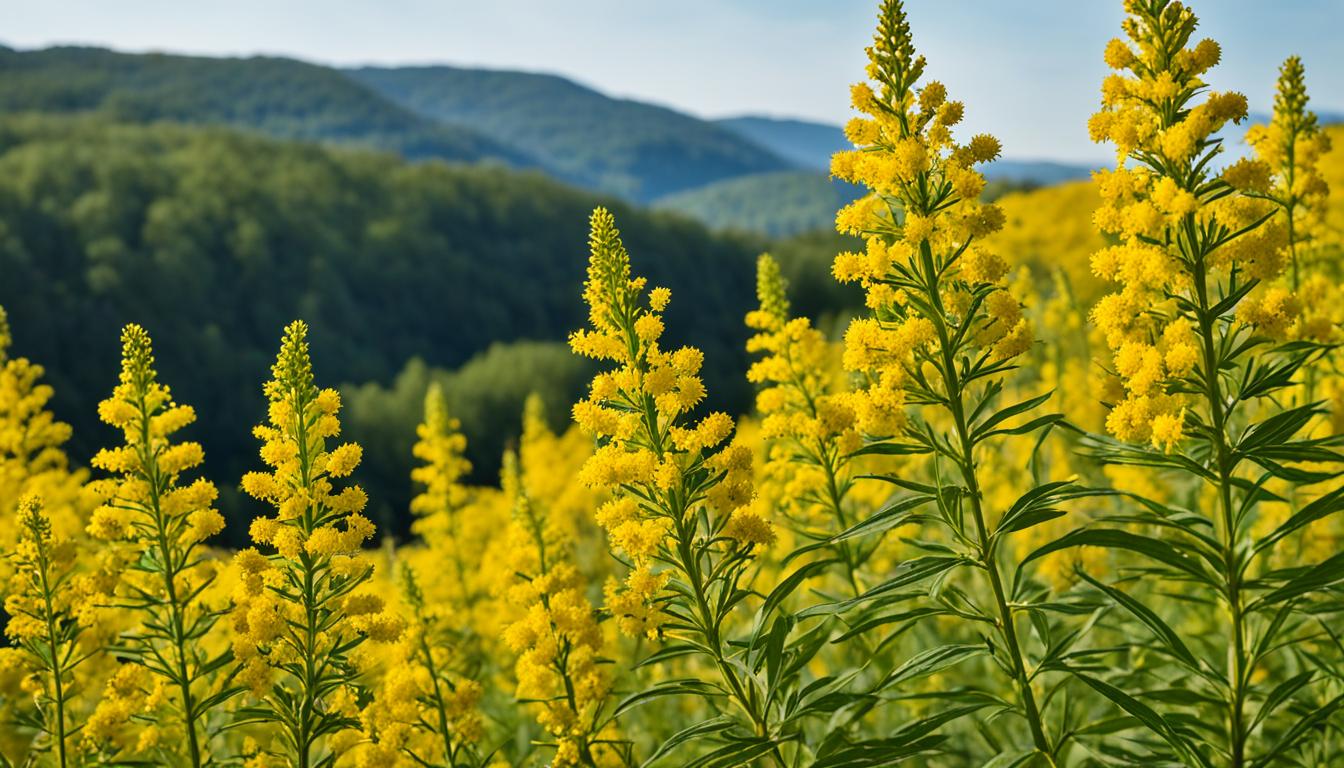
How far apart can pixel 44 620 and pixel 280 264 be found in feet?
331

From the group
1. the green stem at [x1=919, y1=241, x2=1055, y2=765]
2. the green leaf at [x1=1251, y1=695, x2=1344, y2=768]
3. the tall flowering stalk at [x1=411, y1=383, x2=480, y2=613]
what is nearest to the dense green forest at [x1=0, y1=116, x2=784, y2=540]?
the tall flowering stalk at [x1=411, y1=383, x2=480, y2=613]

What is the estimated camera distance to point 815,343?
4949 mm

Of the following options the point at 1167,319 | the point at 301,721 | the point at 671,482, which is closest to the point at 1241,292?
the point at 1167,319

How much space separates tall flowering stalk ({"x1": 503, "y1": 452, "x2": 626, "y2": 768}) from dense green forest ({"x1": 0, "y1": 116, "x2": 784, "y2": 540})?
49231 millimetres

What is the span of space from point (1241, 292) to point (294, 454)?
133 inches

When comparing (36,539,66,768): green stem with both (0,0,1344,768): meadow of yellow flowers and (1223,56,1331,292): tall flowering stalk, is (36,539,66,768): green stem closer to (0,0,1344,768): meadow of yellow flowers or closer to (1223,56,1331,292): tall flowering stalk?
(0,0,1344,768): meadow of yellow flowers

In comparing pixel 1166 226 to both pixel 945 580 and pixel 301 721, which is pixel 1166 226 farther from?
pixel 301 721

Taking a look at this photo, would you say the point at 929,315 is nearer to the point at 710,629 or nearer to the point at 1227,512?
the point at 1227,512

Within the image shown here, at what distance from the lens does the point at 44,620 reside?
4.05m

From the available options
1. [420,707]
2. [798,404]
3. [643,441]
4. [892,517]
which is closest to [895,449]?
[892,517]

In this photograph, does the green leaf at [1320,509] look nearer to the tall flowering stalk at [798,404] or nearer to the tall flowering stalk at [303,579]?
the tall flowering stalk at [798,404]

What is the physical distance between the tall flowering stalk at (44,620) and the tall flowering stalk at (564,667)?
6.00ft

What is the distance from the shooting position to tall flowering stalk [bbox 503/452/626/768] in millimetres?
3986

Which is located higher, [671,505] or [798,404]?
[798,404]
